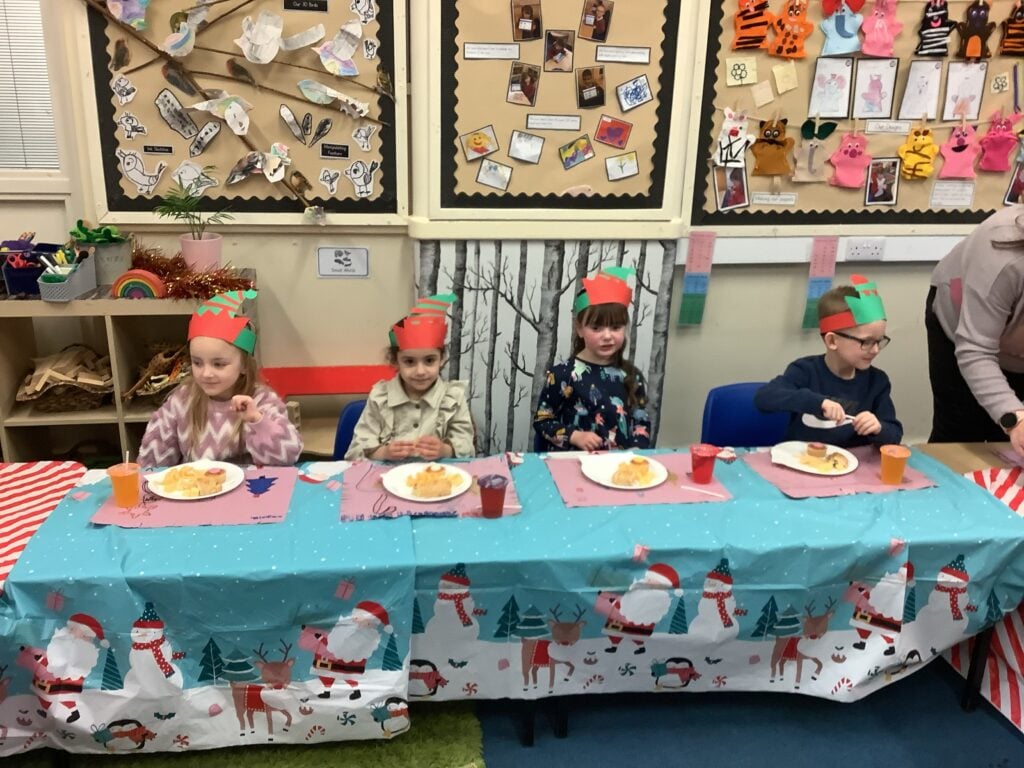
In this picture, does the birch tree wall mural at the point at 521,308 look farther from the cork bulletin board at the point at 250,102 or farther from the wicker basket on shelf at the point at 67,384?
the wicker basket on shelf at the point at 67,384

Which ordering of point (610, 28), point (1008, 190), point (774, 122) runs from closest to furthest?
point (610, 28), point (774, 122), point (1008, 190)

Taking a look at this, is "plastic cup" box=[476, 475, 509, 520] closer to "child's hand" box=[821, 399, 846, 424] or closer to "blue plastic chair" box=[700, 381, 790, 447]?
"child's hand" box=[821, 399, 846, 424]

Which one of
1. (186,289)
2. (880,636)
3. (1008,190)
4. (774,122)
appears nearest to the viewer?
(880,636)

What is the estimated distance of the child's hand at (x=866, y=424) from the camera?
212 cm

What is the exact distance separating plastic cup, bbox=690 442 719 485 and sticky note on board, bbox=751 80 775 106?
182cm

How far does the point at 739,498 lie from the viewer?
197 centimetres

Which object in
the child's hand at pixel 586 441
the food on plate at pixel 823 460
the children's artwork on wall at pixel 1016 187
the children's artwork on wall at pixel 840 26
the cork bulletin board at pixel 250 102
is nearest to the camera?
the food on plate at pixel 823 460

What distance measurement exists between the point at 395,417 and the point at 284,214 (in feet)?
4.04

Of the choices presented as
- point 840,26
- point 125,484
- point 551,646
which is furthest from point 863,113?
point 125,484

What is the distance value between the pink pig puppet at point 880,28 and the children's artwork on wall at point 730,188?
67 centimetres

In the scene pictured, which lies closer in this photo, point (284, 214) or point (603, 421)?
point (603, 421)

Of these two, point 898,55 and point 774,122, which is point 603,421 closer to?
point 774,122

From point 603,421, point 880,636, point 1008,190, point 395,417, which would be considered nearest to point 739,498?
point 880,636

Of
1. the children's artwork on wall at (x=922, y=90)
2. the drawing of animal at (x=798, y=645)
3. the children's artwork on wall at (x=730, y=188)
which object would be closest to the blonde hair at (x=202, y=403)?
the drawing of animal at (x=798, y=645)
